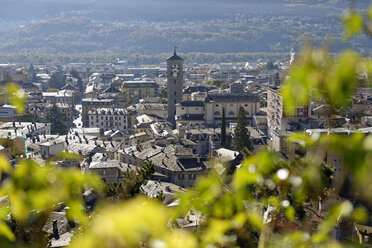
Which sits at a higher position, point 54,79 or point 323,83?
point 323,83

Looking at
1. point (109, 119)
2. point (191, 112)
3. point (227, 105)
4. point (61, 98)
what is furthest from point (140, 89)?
point (227, 105)

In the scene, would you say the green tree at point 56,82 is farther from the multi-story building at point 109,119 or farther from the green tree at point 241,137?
the green tree at point 241,137

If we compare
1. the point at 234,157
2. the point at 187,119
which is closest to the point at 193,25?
the point at 187,119

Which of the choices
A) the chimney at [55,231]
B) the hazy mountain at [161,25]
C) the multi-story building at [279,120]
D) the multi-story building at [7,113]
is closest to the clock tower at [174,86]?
the multi-story building at [279,120]

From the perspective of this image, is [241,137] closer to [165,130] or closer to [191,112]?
[165,130]

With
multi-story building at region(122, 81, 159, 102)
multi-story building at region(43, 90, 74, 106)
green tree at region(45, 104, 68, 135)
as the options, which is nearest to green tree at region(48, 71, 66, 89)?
multi-story building at region(43, 90, 74, 106)

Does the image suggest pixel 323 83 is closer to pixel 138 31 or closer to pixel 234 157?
pixel 234 157
